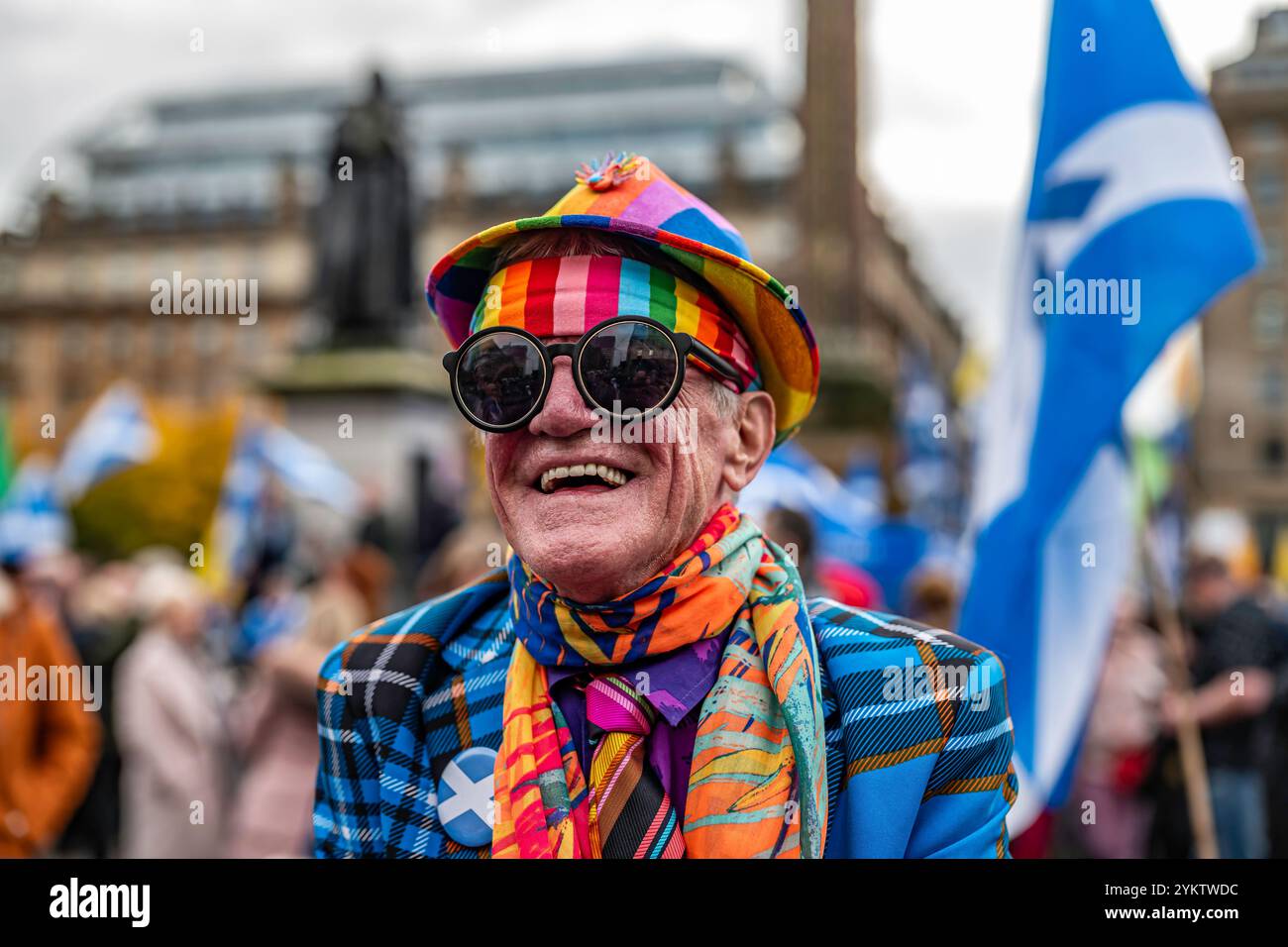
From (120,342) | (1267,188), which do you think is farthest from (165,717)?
(120,342)

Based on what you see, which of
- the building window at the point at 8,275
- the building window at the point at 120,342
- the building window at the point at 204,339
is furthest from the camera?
the building window at the point at 204,339

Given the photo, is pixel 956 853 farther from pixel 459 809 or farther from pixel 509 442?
pixel 509 442

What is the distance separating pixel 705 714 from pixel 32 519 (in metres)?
7.10

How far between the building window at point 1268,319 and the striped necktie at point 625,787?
14476 mm

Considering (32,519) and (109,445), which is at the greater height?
(109,445)

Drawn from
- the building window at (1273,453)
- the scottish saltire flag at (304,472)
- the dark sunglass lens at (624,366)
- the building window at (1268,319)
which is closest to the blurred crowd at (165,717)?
the scottish saltire flag at (304,472)

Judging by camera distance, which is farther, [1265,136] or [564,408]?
A: [1265,136]

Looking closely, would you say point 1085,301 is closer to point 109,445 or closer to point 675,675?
point 675,675

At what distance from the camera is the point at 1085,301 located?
150 inches

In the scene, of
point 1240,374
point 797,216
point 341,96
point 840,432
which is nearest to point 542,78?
point 341,96

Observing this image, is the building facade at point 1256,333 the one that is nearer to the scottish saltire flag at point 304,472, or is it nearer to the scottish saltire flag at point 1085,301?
the scottish saltire flag at point 1085,301

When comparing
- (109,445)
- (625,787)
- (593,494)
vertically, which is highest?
(109,445)

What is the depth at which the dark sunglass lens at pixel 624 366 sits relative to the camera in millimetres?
1739

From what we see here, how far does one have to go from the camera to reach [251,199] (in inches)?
2685
